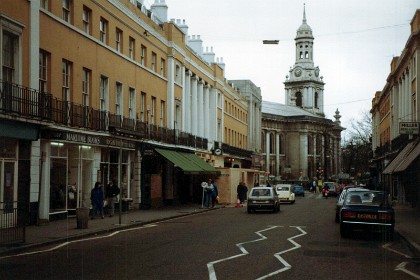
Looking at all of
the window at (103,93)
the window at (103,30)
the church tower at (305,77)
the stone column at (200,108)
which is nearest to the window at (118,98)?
the window at (103,93)

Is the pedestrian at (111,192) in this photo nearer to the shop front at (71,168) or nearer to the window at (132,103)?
the shop front at (71,168)

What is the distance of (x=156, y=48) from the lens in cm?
3978

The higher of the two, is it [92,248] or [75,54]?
[75,54]

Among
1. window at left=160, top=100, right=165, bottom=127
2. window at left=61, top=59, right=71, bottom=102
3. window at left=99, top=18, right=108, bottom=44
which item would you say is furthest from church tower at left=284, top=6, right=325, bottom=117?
window at left=61, top=59, right=71, bottom=102

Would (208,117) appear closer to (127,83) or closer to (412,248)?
(127,83)

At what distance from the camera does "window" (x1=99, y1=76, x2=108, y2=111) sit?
31156 mm

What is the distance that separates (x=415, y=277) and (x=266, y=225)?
1312 cm

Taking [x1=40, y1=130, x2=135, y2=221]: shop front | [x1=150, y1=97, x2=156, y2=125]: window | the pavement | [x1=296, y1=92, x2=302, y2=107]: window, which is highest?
[x1=296, y1=92, x2=302, y2=107]: window

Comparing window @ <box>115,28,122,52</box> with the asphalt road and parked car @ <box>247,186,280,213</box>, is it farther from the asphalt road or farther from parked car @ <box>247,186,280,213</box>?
the asphalt road

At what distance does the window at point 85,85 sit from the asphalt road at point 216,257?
973 cm

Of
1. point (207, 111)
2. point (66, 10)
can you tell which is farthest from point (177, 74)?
point (66, 10)

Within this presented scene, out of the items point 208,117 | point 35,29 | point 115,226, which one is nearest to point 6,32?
point 35,29

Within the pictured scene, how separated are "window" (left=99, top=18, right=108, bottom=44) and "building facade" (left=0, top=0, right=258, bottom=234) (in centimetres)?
5

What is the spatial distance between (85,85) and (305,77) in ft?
Result: 395
